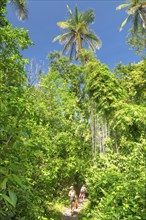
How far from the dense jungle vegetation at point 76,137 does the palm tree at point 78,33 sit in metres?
2.87

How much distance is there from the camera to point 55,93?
59.8ft

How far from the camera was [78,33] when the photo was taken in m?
25.9

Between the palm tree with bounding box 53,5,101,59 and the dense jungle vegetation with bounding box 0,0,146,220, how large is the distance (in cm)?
287

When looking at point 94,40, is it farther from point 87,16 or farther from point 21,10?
point 21,10

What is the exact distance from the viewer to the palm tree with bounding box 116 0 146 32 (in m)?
24.5

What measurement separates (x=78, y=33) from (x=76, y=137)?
12649 mm

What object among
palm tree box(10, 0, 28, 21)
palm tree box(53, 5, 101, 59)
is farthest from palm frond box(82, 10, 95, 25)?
palm tree box(10, 0, 28, 21)

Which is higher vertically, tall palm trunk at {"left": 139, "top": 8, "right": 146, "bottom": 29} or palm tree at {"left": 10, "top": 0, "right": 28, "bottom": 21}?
tall palm trunk at {"left": 139, "top": 8, "right": 146, "bottom": 29}

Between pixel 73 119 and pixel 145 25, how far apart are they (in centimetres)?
1167

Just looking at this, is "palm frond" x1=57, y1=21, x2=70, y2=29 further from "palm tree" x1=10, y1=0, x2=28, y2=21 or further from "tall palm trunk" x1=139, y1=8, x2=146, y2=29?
"palm tree" x1=10, y1=0, x2=28, y2=21

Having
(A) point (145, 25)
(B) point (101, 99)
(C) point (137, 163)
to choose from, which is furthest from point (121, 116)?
(A) point (145, 25)

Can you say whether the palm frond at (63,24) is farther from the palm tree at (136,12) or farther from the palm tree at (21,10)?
the palm tree at (21,10)

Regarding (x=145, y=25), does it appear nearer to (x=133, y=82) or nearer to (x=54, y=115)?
(x=133, y=82)

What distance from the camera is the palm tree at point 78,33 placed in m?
25.7
